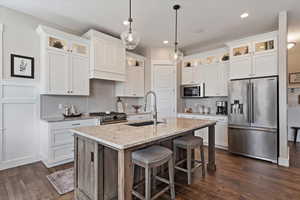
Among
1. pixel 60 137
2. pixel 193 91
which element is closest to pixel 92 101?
pixel 60 137

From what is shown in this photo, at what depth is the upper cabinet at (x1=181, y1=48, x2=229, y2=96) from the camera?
13.8ft

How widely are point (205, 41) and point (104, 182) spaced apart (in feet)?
14.1

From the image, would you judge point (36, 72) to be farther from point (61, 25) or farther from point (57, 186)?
point (57, 186)

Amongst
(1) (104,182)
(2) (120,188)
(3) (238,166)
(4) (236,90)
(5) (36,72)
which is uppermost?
(5) (36,72)

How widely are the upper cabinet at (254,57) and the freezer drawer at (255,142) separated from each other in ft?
4.02

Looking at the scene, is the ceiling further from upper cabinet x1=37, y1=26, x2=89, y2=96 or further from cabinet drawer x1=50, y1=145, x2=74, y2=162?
cabinet drawer x1=50, y1=145, x2=74, y2=162

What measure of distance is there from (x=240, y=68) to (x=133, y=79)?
278cm

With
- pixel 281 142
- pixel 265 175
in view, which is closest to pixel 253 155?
pixel 281 142

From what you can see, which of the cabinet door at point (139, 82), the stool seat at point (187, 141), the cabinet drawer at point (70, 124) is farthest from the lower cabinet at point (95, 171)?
the cabinet door at point (139, 82)

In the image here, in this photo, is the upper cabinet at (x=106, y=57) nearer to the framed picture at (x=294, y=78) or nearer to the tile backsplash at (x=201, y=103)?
the tile backsplash at (x=201, y=103)

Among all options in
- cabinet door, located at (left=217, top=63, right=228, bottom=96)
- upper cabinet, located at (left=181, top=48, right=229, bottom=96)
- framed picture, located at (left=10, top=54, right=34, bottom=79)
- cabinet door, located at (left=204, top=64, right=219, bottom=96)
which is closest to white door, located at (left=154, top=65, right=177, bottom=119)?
upper cabinet, located at (left=181, top=48, right=229, bottom=96)

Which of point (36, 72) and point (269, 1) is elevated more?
point (269, 1)

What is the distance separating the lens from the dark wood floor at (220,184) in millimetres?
2027

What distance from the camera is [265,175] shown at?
2.59 m
